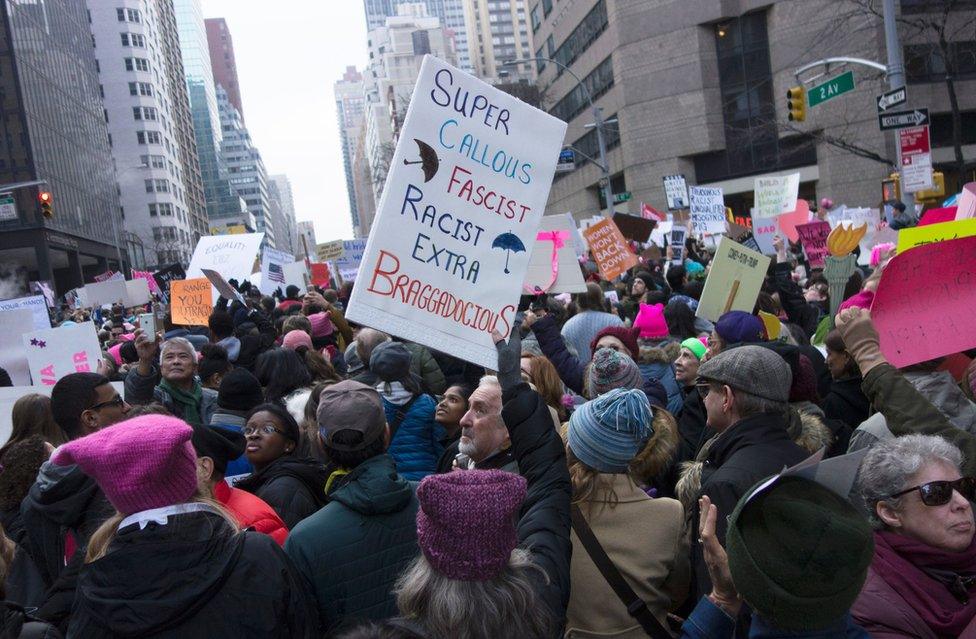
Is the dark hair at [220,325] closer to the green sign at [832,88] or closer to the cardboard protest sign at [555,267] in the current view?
the cardboard protest sign at [555,267]

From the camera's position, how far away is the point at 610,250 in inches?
460

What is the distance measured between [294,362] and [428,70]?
291 centimetres

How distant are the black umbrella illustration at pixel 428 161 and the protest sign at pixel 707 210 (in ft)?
47.1

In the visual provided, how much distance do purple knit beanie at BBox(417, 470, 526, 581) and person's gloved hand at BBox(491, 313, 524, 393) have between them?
33.0 inches

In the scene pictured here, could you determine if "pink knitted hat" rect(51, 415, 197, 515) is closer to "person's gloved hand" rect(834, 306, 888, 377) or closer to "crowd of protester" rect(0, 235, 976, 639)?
"crowd of protester" rect(0, 235, 976, 639)

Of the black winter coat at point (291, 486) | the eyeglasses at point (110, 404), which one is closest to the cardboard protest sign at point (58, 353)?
the eyeglasses at point (110, 404)

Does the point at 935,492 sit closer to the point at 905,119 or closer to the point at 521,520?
the point at 521,520

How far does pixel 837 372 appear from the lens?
466cm

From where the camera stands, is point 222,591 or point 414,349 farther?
point 414,349

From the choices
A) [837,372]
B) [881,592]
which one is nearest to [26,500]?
[881,592]

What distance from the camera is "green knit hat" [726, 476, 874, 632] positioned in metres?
1.88

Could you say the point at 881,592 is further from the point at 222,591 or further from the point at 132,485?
the point at 132,485

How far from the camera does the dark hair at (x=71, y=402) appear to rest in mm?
4359

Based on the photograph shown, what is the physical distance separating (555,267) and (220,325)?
11.0 feet
